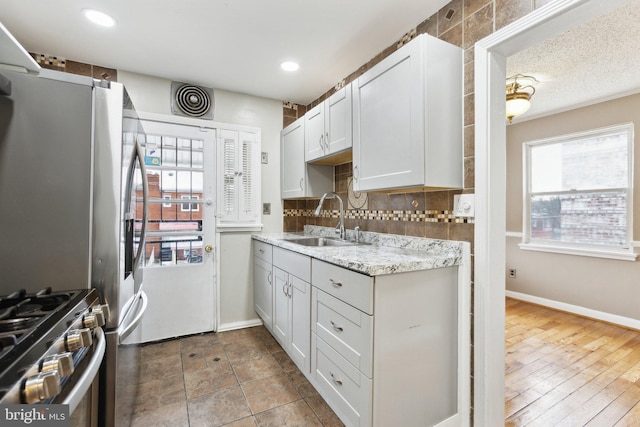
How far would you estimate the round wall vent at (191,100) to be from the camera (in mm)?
2658

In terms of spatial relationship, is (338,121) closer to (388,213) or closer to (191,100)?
(388,213)

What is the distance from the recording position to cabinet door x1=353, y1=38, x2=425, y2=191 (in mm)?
1494

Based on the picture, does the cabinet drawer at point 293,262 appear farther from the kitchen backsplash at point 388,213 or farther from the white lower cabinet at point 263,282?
the kitchen backsplash at point 388,213

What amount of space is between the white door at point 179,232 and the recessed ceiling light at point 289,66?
95 centimetres

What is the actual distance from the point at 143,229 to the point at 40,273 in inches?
22.3

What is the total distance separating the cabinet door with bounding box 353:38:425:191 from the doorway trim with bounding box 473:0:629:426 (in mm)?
311

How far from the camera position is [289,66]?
2396mm

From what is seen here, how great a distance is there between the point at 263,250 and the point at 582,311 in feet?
12.0

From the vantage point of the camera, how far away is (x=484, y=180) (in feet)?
4.79

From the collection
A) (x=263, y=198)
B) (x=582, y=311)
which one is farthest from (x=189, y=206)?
(x=582, y=311)

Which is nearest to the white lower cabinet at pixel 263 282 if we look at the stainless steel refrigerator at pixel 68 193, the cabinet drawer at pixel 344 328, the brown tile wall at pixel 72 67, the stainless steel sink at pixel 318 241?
the stainless steel sink at pixel 318 241

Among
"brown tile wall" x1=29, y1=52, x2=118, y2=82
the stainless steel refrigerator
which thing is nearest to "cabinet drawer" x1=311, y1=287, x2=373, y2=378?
the stainless steel refrigerator

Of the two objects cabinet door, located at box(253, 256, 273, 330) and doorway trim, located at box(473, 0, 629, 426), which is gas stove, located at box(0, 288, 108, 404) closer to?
cabinet door, located at box(253, 256, 273, 330)

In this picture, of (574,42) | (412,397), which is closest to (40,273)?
(412,397)
